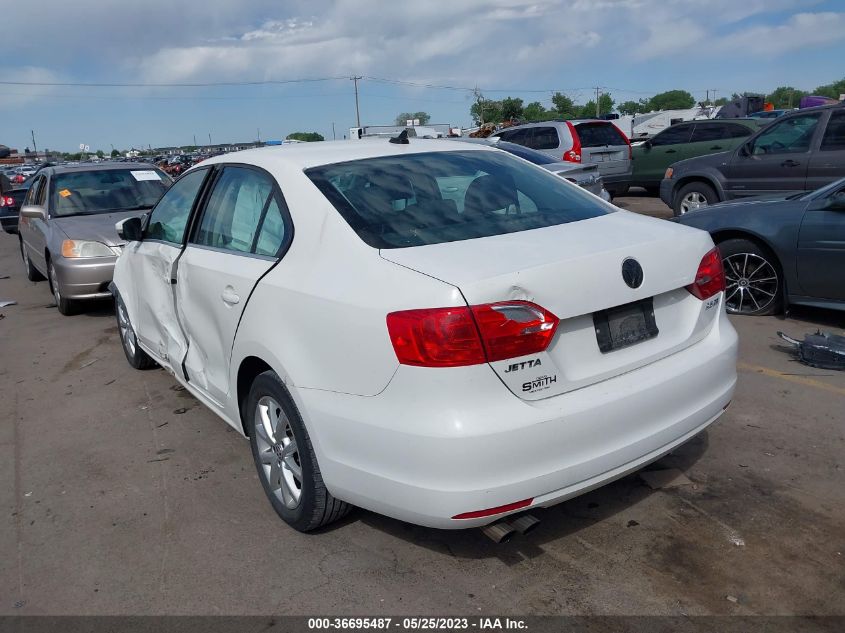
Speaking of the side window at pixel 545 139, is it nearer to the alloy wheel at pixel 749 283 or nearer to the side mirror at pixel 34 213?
the alloy wheel at pixel 749 283

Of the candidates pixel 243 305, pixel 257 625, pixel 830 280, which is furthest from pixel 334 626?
pixel 830 280

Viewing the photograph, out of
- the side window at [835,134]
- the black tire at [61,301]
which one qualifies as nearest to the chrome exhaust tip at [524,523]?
the black tire at [61,301]

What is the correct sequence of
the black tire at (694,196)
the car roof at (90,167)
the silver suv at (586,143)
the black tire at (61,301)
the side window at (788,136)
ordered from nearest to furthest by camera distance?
the black tire at (61,301) → the car roof at (90,167) → the side window at (788,136) → the black tire at (694,196) → the silver suv at (586,143)

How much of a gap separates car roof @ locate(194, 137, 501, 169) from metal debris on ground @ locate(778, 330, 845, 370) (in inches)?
109

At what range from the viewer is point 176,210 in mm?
4609

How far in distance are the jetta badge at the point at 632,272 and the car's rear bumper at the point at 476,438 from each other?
1.12 ft

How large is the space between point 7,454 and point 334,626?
2.83m

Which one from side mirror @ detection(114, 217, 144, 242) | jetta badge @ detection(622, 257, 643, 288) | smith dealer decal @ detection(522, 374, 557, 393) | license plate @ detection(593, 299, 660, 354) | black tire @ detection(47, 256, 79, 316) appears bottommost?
black tire @ detection(47, 256, 79, 316)

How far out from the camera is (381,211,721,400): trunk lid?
2.56 metres

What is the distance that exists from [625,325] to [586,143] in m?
12.2

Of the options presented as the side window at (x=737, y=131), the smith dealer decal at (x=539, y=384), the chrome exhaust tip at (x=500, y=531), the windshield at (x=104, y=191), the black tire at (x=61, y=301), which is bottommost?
the chrome exhaust tip at (x=500, y=531)

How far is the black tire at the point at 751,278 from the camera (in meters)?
6.13

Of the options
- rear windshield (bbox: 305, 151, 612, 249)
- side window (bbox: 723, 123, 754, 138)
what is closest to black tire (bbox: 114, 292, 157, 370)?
rear windshield (bbox: 305, 151, 612, 249)

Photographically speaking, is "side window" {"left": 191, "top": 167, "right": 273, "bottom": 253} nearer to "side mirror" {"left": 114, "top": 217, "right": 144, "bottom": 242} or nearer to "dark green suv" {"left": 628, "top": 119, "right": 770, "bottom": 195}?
"side mirror" {"left": 114, "top": 217, "right": 144, "bottom": 242}
